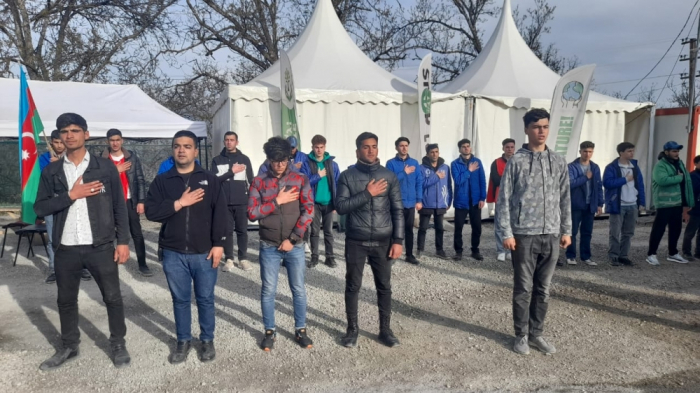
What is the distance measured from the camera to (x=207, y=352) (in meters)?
3.85

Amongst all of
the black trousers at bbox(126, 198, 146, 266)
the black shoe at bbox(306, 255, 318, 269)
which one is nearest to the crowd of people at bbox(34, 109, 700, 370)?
the black trousers at bbox(126, 198, 146, 266)

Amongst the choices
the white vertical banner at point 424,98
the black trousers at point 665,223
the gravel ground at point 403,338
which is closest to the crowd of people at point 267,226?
the gravel ground at point 403,338

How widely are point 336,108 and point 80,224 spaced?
698 centimetres

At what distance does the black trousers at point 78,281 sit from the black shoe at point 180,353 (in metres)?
0.42

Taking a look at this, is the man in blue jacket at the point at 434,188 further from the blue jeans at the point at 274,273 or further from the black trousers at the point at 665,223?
the blue jeans at the point at 274,273

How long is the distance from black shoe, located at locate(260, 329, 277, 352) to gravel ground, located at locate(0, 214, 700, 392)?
0.05 m

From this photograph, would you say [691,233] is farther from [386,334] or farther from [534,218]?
[386,334]

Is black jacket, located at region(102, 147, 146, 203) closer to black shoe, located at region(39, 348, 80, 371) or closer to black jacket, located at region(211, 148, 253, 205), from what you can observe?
black jacket, located at region(211, 148, 253, 205)

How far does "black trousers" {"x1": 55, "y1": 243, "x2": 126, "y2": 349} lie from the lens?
360 centimetres

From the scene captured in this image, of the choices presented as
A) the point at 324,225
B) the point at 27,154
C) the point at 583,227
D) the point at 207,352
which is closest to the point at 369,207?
the point at 207,352

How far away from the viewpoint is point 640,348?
411cm

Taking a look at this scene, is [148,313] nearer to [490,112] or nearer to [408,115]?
[408,115]

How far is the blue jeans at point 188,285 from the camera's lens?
368 centimetres

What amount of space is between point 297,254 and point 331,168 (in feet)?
9.15
